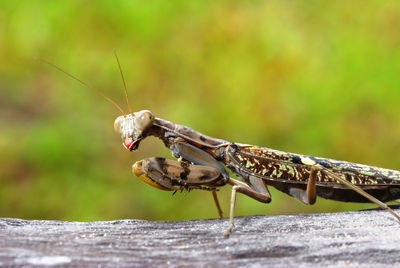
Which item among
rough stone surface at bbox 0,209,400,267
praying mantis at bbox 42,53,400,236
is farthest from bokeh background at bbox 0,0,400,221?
rough stone surface at bbox 0,209,400,267

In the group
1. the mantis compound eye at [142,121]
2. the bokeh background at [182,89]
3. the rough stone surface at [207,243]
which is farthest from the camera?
the bokeh background at [182,89]

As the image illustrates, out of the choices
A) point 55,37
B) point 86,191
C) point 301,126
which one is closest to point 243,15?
point 301,126

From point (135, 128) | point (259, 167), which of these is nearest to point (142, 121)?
point (135, 128)

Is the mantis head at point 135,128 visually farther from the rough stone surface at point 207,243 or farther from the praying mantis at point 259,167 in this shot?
the rough stone surface at point 207,243

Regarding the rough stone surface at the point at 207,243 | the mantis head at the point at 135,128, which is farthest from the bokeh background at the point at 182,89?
the rough stone surface at the point at 207,243

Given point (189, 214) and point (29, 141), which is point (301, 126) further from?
point (29, 141)

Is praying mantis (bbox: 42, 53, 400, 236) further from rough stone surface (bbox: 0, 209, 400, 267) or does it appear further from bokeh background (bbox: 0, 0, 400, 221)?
bokeh background (bbox: 0, 0, 400, 221)

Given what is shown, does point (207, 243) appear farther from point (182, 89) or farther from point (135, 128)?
point (182, 89)
